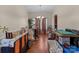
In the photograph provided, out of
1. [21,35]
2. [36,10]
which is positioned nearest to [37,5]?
[36,10]

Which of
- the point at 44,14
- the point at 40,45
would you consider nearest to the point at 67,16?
the point at 44,14

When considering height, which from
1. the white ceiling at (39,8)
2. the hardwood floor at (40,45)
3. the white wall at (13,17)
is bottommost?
the hardwood floor at (40,45)

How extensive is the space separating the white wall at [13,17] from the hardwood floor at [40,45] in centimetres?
29

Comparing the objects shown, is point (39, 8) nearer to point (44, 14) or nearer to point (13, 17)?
point (44, 14)

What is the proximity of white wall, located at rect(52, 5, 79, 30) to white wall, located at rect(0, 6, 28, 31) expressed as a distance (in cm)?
43

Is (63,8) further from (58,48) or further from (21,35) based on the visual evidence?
(21,35)

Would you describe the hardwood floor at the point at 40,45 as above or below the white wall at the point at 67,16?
below

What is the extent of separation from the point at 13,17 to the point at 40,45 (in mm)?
535

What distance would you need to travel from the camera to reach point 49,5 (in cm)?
117

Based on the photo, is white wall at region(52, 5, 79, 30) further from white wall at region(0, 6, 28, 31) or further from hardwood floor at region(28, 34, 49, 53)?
white wall at region(0, 6, 28, 31)

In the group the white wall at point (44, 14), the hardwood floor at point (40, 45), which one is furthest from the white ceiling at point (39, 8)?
the hardwood floor at point (40, 45)

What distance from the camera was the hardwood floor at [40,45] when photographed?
1.22 meters

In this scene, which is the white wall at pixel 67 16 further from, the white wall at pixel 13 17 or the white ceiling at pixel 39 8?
the white wall at pixel 13 17
